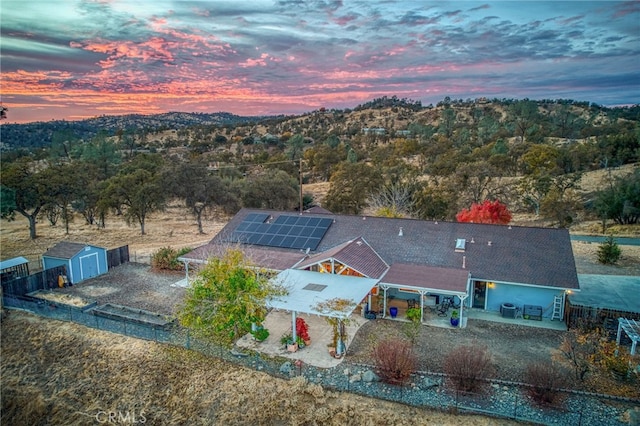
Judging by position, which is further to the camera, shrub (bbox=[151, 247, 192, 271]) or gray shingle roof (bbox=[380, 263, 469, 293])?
shrub (bbox=[151, 247, 192, 271])

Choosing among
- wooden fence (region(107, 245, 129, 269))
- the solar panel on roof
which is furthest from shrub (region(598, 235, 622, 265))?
wooden fence (region(107, 245, 129, 269))

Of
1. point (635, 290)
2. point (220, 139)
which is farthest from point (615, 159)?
point (220, 139)

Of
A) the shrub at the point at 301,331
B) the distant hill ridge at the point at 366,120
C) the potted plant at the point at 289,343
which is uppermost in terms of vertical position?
the distant hill ridge at the point at 366,120

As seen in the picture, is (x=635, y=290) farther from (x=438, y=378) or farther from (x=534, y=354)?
(x=438, y=378)

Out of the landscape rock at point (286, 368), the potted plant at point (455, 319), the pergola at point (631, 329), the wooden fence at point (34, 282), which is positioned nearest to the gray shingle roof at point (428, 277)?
the potted plant at point (455, 319)

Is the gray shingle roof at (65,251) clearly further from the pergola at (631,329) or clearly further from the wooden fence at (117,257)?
the pergola at (631,329)

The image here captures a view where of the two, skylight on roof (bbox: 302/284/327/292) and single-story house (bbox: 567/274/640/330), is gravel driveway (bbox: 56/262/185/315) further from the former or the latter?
single-story house (bbox: 567/274/640/330)

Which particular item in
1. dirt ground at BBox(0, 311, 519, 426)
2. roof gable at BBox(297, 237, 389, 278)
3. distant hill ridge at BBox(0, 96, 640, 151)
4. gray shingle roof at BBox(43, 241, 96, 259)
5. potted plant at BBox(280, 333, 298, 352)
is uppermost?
distant hill ridge at BBox(0, 96, 640, 151)
